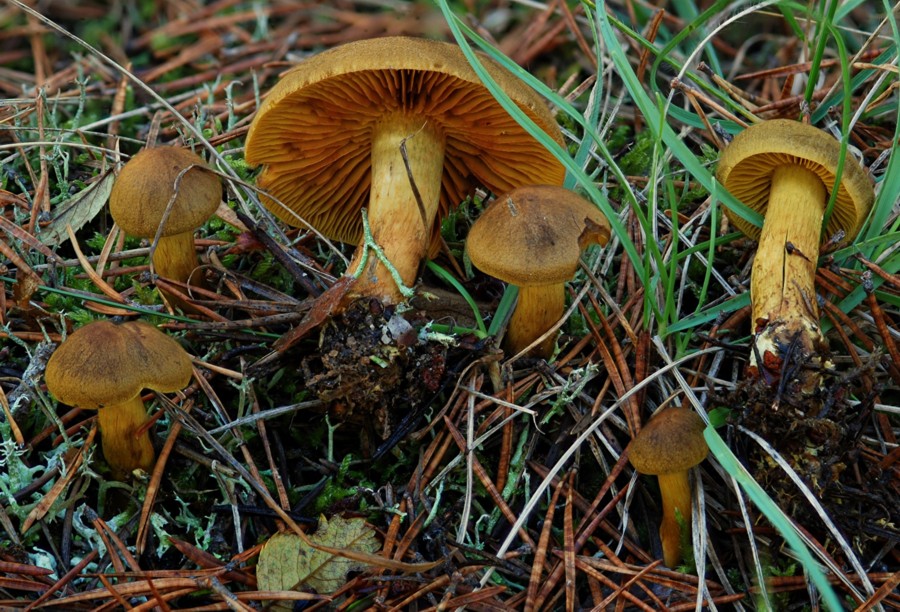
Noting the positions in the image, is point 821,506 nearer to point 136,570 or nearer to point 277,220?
point 136,570

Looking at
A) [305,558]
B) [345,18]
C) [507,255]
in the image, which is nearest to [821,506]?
[507,255]

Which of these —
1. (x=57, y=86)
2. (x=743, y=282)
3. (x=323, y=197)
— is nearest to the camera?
(x=743, y=282)

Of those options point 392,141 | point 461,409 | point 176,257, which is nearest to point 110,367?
point 176,257

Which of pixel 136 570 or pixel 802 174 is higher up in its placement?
pixel 802 174

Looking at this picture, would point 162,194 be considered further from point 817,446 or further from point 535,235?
point 817,446

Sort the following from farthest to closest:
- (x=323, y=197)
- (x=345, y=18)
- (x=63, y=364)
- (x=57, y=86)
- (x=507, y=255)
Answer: (x=345, y=18)
(x=57, y=86)
(x=323, y=197)
(x=507, y=255)
(x=63, y=364)

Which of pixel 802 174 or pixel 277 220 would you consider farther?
pixel 277 220

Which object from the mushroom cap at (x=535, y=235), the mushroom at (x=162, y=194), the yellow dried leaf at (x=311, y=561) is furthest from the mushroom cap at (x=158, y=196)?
the yellow dried leaf at (x=311, y=561)

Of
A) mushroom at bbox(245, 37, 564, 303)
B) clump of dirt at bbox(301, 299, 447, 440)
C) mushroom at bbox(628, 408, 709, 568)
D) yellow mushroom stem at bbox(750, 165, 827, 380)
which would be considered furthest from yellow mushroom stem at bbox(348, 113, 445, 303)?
yellow mushroom stem at bbox(750, 165, 827, 380)

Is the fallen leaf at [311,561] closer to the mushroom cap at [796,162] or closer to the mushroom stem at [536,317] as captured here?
the mushroom stem at [536,317]
